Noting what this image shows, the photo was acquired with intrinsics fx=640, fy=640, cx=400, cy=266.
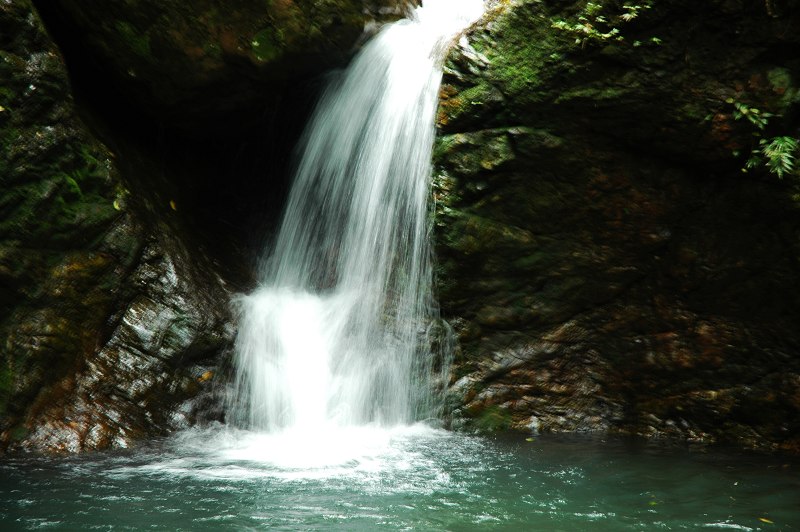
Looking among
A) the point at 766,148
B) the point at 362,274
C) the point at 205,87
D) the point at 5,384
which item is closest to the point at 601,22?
the point at 766,148

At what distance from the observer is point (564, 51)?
6355 millimetres

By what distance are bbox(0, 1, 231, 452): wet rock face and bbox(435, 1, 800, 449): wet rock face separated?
3003 millimetres

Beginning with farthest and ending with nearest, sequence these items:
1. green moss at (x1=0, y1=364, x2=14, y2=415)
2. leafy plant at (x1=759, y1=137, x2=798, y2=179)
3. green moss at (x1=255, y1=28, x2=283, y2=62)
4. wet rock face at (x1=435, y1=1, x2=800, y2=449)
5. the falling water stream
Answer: green moss at (x1=255, y1=28, x2=283, y2=62)
wet rock face at (x1=435, y1=1, x2=800, y2=449)
leafy plant at (x1=759, y1=137, x2=798, y2=179)
green moss at (x1=0, y1=364, x2=14, y2=415)
the falling water stream

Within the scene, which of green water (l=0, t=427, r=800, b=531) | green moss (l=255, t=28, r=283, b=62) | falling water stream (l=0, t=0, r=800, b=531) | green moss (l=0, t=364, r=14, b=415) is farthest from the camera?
green moss (l=255, t=28, r=283, b=62)

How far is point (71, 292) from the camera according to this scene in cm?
588

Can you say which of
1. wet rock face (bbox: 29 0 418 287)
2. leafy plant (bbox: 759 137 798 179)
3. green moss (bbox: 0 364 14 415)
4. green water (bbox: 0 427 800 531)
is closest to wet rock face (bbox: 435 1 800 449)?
leafy plant (bbox: 759 137 798 179)

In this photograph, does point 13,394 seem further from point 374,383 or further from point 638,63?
point 638,63

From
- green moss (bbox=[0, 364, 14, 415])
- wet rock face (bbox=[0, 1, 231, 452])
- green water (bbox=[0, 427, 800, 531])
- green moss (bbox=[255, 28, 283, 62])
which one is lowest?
green water (bbox=[0, 427, 800, 531])

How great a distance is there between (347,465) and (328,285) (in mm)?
2728

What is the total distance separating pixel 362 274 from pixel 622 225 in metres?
2.85

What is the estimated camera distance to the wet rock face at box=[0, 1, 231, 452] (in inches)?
220

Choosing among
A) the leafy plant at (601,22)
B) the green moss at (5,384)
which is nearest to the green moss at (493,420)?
the leafy plant at (601,22)

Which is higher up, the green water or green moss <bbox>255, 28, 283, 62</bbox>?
green moss <bbox>255, 28, 283, 62</bbox>

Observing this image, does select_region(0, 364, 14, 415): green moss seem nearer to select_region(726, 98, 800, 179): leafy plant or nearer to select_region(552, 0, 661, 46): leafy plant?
select_region(552, 0, 661, 46): leafy plant
